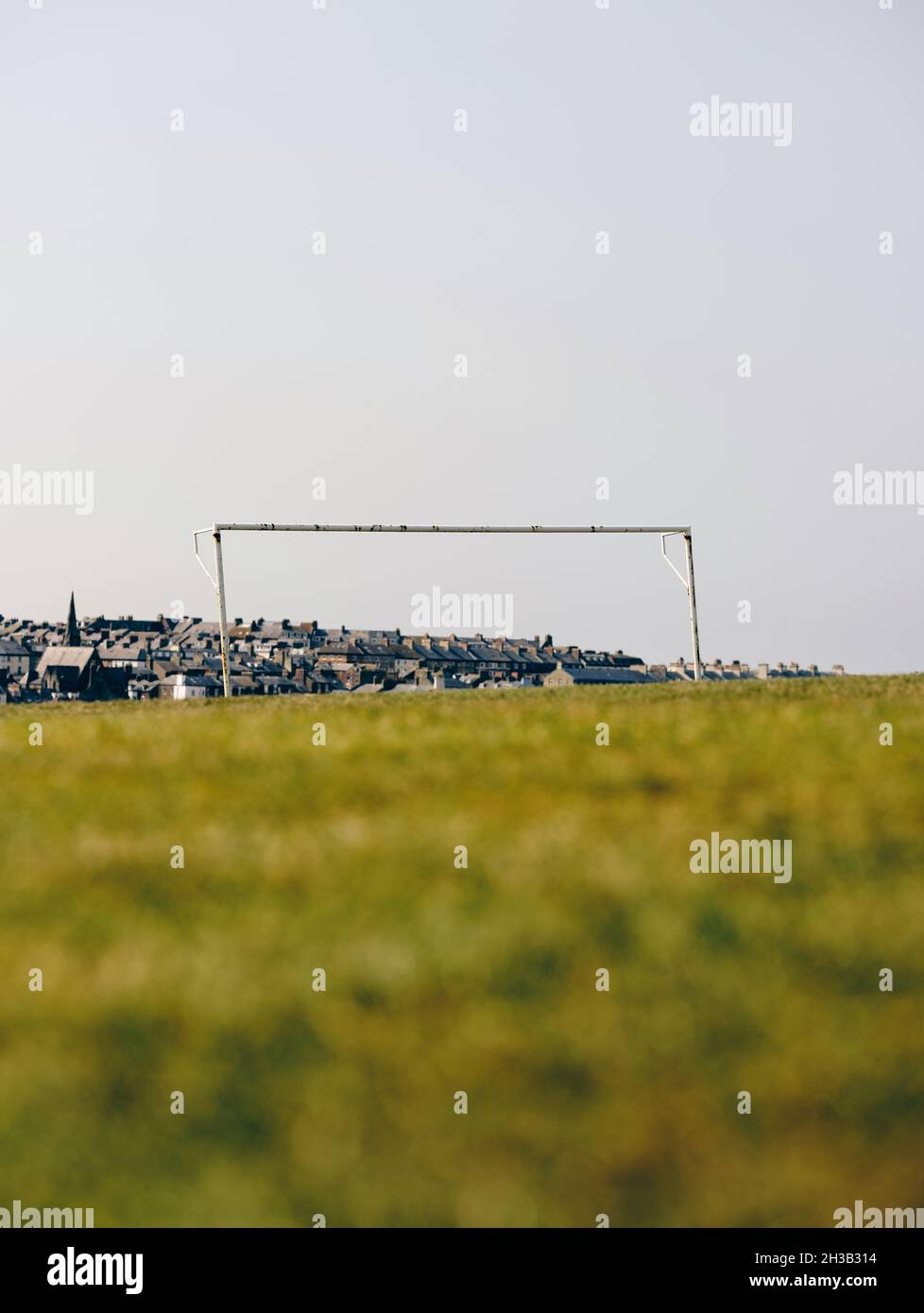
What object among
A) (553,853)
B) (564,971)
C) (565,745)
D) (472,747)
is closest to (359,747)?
(472,747)

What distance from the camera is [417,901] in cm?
868

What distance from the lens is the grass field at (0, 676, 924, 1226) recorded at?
19.4 ft

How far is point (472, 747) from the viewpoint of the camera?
1391 centimetres

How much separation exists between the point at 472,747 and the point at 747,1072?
7493 mm

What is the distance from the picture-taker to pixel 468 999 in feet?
24.0

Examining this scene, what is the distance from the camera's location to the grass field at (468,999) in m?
5.91

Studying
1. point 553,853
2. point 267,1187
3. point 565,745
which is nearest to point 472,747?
point 565,745

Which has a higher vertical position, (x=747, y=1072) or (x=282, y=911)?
(x=282, y=911)
